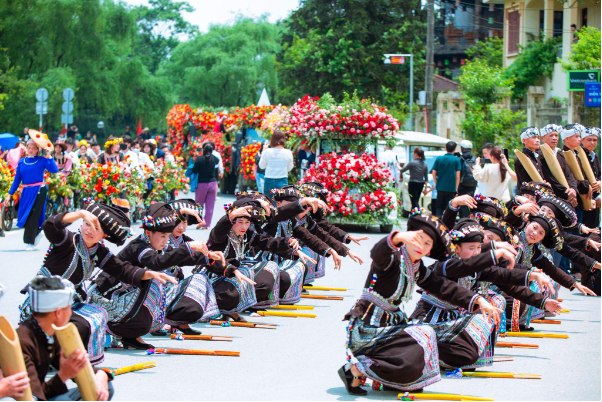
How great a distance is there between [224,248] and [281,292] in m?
1.15

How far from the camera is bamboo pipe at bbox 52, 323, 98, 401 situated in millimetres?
4414

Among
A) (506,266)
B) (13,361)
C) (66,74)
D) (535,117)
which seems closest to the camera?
(13,361)

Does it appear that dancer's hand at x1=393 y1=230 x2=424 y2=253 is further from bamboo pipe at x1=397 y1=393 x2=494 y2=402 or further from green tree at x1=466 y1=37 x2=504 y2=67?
green tree at x1=466 y1=37 x2=504 y2=67

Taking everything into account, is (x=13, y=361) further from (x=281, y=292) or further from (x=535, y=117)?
(x=535, y=117)

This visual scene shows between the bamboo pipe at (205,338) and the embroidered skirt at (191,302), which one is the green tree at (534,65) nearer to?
the embroidered skirt at (191,302)

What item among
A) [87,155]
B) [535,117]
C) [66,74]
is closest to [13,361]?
[87,155]

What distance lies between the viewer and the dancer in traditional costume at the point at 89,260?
604cm

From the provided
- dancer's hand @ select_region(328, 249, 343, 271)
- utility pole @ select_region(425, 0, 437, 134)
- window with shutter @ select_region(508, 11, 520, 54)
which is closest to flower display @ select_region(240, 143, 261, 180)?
utility pole @ select_region(425, 0, 437, 134)

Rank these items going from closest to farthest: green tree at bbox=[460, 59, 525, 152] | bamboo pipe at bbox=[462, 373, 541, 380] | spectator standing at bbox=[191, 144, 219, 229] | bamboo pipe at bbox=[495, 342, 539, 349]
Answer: bamboo pipe at bbox=[462, 373, 541, 380] < bamboo pipe at bbox=[495, 342, 539, 349] < spectator standing at bbox=[191, 144, 219, 229] < green tree at bbox=[460, 59, 525, 152]

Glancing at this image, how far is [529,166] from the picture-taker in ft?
34.0

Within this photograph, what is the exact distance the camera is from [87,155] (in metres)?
20.5

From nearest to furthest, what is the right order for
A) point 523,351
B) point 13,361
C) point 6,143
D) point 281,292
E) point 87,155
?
point 13,361, point 523,351, point 281,292, point 87,155, point 6,143

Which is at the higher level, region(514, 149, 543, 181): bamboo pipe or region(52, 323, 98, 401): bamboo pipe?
region(514, 149, 543, 181): bamboo pipe

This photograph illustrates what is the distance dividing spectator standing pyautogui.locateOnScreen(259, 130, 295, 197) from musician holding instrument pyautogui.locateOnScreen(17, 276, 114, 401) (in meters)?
10.7
